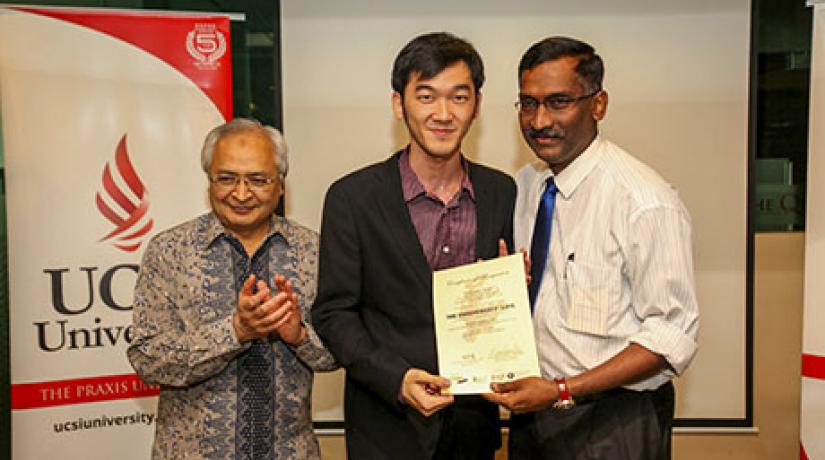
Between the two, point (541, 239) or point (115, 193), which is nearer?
point (541, 239)

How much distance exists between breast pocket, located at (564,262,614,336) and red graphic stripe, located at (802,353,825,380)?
59.3 inches

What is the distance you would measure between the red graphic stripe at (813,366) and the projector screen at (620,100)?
2.23 feet

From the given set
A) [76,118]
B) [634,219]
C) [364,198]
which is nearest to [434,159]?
[364,198]

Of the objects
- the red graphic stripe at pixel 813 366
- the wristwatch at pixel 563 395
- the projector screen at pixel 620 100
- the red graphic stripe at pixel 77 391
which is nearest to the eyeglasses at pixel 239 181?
the wristwatch at pixel 563 395

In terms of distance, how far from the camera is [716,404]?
3.88 metres

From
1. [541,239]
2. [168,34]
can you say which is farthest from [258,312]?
[168,34]

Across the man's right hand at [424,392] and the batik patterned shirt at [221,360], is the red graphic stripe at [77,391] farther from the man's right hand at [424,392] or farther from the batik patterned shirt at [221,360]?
the man's right hand at [424,392]

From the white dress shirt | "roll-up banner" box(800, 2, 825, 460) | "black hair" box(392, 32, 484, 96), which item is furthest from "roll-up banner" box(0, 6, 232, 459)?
"roll-up banner" box(800, 2, 825, 460)

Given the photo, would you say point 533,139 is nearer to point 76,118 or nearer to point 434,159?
point 434,159

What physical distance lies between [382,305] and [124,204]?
1.62m

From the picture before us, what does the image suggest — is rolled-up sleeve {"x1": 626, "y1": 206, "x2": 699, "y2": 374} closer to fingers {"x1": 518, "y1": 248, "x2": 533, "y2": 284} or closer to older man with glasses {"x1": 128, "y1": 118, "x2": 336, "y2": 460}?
fingers {"x1": 518, "y1": 248, "x2": 533, "y2": 284}

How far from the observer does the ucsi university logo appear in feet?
10.8

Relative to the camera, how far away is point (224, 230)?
2.35 metres

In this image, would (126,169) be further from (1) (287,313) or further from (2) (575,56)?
(2) (575,56)
